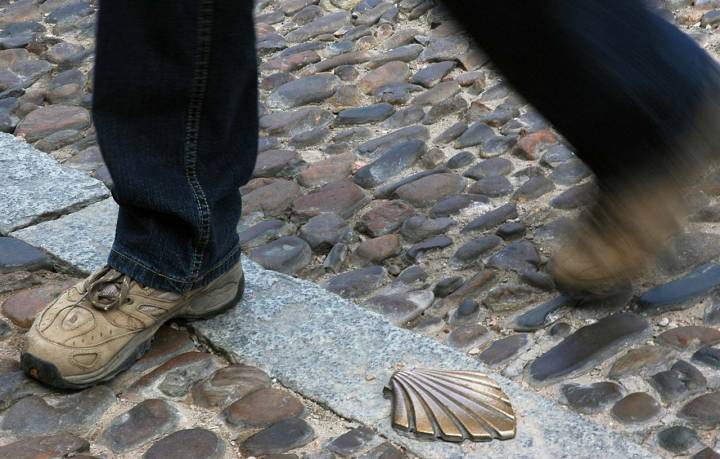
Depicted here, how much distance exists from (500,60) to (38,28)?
9.79 ft

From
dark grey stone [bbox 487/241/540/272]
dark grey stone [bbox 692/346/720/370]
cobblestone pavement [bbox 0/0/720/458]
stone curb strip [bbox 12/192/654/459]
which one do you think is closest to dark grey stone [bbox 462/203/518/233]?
cobblestone pavement [bbox 0/0/720/458]

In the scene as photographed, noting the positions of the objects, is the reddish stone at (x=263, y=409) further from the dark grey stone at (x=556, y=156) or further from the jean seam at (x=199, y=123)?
the dark grey stone at (x=556, y=156)

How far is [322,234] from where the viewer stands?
2.89 m

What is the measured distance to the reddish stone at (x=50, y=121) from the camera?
3.54 metres

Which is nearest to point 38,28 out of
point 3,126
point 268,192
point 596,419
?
point 3,126

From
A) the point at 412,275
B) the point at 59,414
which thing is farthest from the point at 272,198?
the point at 59,414

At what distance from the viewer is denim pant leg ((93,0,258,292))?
202 cm

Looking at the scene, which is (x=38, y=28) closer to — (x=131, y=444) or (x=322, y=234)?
(x=322, y=234)

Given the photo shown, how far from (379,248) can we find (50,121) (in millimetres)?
1307

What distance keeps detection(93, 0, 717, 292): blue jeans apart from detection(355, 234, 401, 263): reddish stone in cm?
41

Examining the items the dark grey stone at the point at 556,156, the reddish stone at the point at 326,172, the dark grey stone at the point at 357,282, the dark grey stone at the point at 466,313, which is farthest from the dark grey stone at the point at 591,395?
the reddish stone at the point at 326,172

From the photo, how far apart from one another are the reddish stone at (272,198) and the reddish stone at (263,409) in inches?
33.9

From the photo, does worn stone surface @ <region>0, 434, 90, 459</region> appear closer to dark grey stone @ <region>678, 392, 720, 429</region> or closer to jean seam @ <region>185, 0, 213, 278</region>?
jean seam @ <region>185, 0, 213, 278</region>

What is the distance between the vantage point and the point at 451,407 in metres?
2.12
